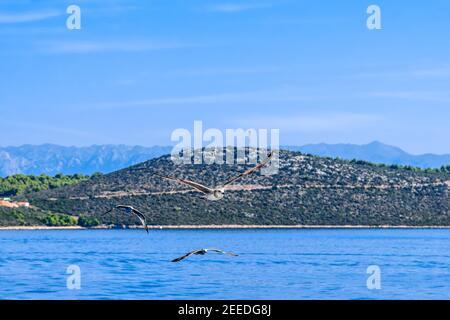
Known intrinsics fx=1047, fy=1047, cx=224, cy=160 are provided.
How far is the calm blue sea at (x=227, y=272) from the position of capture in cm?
5456

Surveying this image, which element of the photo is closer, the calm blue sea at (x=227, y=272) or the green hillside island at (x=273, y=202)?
the calm blue sea at (x=227, y=272)

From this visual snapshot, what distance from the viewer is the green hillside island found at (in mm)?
170000

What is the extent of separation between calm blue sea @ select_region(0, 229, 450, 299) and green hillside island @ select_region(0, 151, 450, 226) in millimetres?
60063

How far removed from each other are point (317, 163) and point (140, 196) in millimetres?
33894

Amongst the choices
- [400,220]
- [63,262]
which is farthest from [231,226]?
[63,262]

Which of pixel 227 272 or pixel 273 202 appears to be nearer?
pixel 227 272

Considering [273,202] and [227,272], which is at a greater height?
[273,202]

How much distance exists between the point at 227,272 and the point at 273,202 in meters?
103

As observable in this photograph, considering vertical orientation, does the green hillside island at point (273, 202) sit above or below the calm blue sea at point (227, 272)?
above

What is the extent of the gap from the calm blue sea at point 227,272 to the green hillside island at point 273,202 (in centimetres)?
6006

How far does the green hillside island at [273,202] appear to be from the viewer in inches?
6693

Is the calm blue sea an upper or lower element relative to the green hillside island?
lower

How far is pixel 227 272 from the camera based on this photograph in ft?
229
